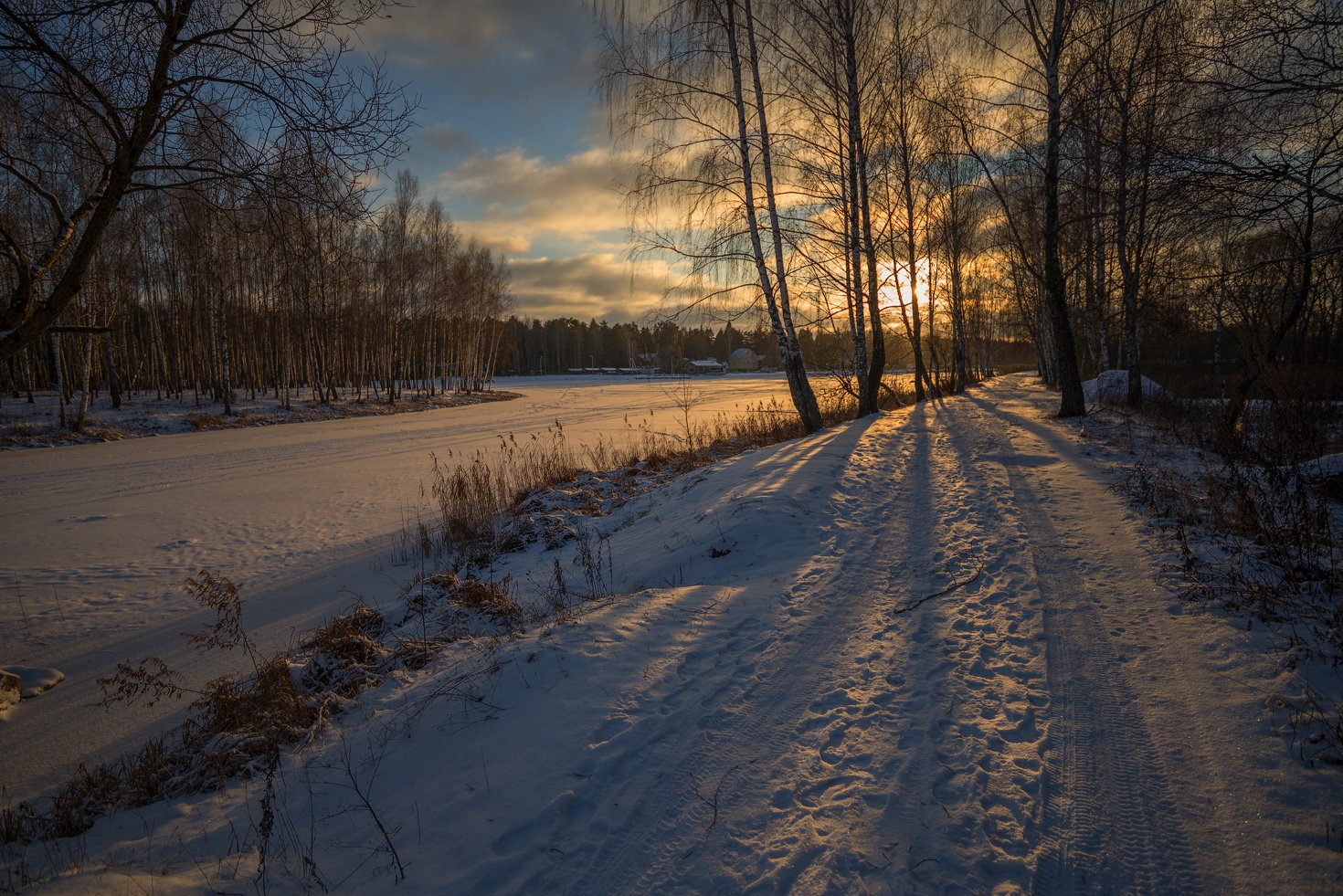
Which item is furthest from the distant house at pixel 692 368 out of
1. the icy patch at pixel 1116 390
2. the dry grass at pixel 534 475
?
the icy patch at pixel 1116 390

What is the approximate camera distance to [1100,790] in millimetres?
2424

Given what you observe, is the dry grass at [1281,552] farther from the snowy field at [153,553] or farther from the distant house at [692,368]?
the distant house at [692,368]

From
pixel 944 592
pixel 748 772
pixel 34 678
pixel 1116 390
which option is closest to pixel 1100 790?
pixel 748 772

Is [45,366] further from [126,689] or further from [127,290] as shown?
[126,689]

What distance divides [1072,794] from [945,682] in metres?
0.89

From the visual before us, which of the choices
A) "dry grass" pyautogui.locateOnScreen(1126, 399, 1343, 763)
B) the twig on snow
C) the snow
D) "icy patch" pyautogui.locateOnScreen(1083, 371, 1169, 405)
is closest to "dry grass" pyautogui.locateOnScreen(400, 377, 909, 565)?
the snow

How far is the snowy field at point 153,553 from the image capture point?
177 inches

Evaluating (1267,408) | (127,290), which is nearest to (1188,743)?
(1267,408)

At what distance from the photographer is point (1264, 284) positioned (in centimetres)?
727

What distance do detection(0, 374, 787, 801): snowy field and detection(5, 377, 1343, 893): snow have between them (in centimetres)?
228

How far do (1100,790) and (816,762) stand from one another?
3.87ft

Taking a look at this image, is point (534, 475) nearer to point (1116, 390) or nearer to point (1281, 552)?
point (1281, 552)

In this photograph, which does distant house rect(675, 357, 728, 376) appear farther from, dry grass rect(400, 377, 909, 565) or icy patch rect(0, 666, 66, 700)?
icy patch rect(0, 666, 66, 700)

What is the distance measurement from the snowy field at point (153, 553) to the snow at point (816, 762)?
2.28m
